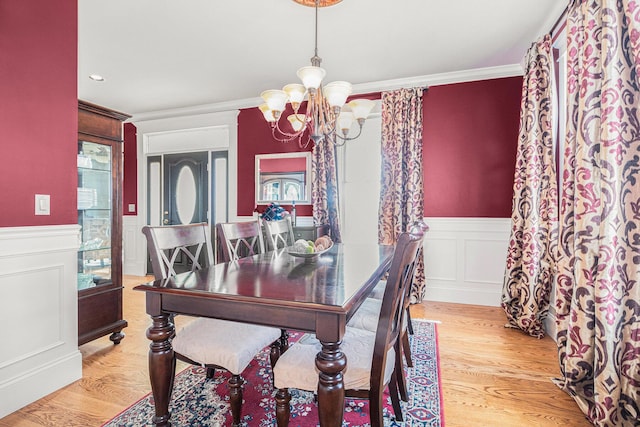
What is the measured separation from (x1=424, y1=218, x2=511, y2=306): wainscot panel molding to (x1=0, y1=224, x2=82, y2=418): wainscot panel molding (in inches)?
134

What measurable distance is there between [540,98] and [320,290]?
266 centimetres

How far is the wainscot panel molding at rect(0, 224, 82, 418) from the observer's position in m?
1.75

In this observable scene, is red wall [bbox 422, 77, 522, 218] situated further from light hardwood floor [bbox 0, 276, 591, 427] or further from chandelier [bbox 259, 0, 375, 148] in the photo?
chandelier [bbox 259, 0, 375, 148]

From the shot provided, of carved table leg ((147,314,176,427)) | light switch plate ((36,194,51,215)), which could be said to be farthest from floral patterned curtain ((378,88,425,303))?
light switch plate ((36,194,51,215))

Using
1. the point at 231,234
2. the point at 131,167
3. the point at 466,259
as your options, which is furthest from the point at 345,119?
the point at 131,167

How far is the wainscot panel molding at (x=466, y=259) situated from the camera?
3.69 metres

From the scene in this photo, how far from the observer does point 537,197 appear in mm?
2824

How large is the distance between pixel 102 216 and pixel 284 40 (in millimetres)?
2167

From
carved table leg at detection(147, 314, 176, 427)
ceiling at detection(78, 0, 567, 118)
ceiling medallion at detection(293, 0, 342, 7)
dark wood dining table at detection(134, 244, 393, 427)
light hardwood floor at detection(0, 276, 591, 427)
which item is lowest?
light hardwood floor at detection(0, 276, 591, 427)

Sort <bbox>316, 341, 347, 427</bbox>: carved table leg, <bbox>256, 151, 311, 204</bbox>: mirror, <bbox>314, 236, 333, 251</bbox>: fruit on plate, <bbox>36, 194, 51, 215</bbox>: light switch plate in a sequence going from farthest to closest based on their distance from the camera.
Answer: <bbox>256, 151, 311, 204</bbox>: mirror
<bbox>314, 236, 333, 251</bbox>: fruit on plate
<bbox>36, 194, 51, 215</bbox>: light switch plate
<bbox>316, 341, 347, 427</bbox>: carved table leg

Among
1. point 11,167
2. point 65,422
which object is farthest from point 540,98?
point 65,422

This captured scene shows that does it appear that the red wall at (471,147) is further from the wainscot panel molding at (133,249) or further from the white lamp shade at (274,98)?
A: the wainscot panel molding at (133,249)

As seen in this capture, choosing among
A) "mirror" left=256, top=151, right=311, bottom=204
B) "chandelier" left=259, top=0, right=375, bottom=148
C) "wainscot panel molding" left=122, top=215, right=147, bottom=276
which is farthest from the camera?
"wainscot panel molding" left=122, top=215, right=147, bottom=276

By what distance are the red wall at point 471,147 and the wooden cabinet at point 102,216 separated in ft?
10.4
